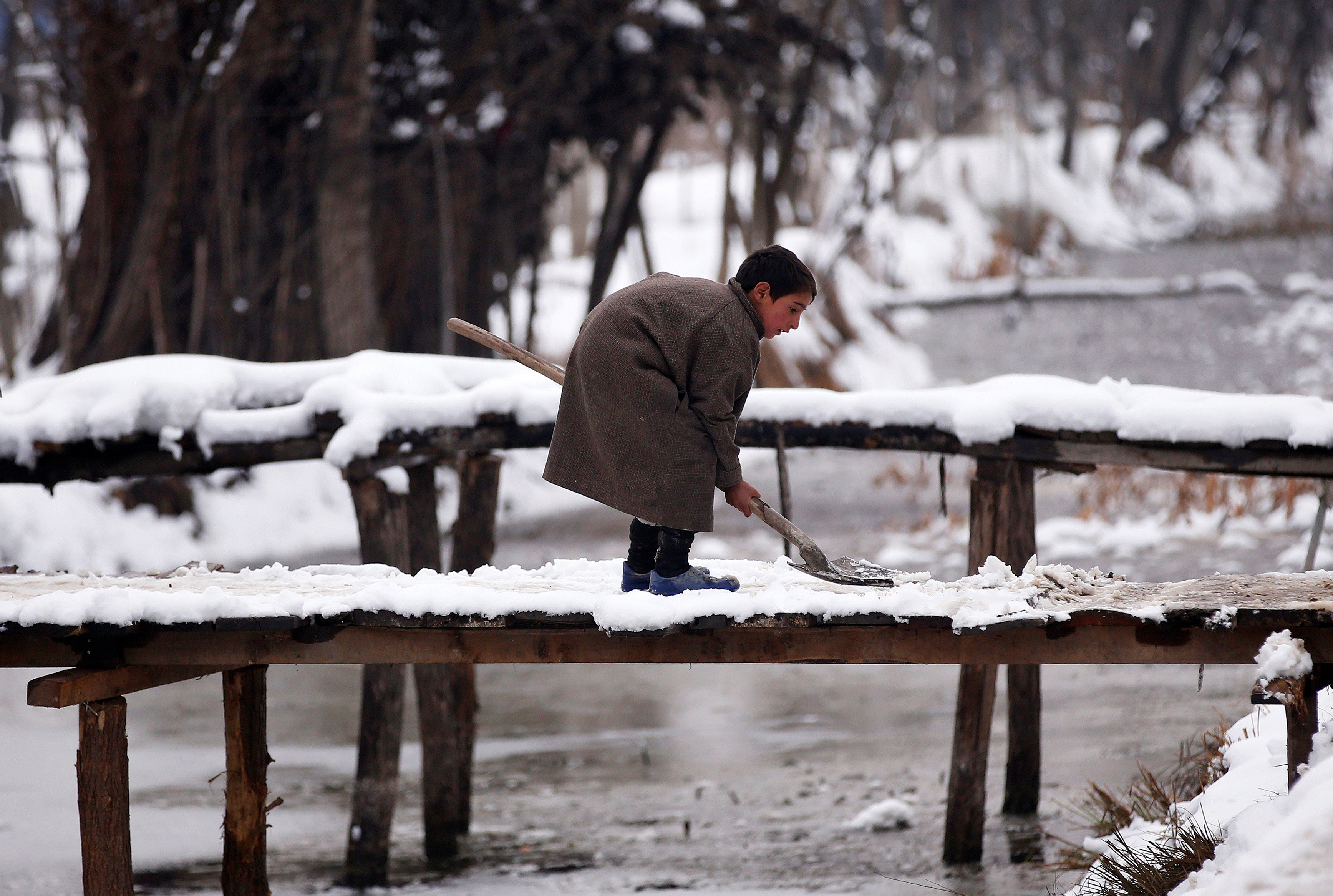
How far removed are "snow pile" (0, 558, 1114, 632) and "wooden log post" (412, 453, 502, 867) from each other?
5.80 ft

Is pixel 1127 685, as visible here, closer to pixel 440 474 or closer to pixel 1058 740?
pixel 1058 740

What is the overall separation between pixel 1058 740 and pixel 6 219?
18123mm

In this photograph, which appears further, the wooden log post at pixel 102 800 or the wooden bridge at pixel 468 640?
the wooden log post at pixel 102 800

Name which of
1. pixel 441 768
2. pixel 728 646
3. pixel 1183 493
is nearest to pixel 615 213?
pixel 1183 493

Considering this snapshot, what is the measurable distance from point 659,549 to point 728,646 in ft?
1.33

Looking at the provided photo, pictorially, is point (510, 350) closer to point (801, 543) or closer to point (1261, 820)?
point (801, 543)

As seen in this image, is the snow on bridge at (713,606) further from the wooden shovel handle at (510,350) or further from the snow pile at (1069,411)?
the snow pile at (1069,411)

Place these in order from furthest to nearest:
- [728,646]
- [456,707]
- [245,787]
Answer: [456,707]
[245,787]
[728,646]

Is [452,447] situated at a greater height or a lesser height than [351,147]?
lesser

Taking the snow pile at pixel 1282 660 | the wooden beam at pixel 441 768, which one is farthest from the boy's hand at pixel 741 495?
the wooden beam at pixel 441 768

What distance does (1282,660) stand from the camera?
3.15 meters

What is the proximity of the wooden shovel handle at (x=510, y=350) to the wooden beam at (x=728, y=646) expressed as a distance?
1.02 meters

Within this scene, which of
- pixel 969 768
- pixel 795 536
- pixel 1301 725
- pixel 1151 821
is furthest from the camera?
pixel 969 768

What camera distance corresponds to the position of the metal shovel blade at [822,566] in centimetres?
395
